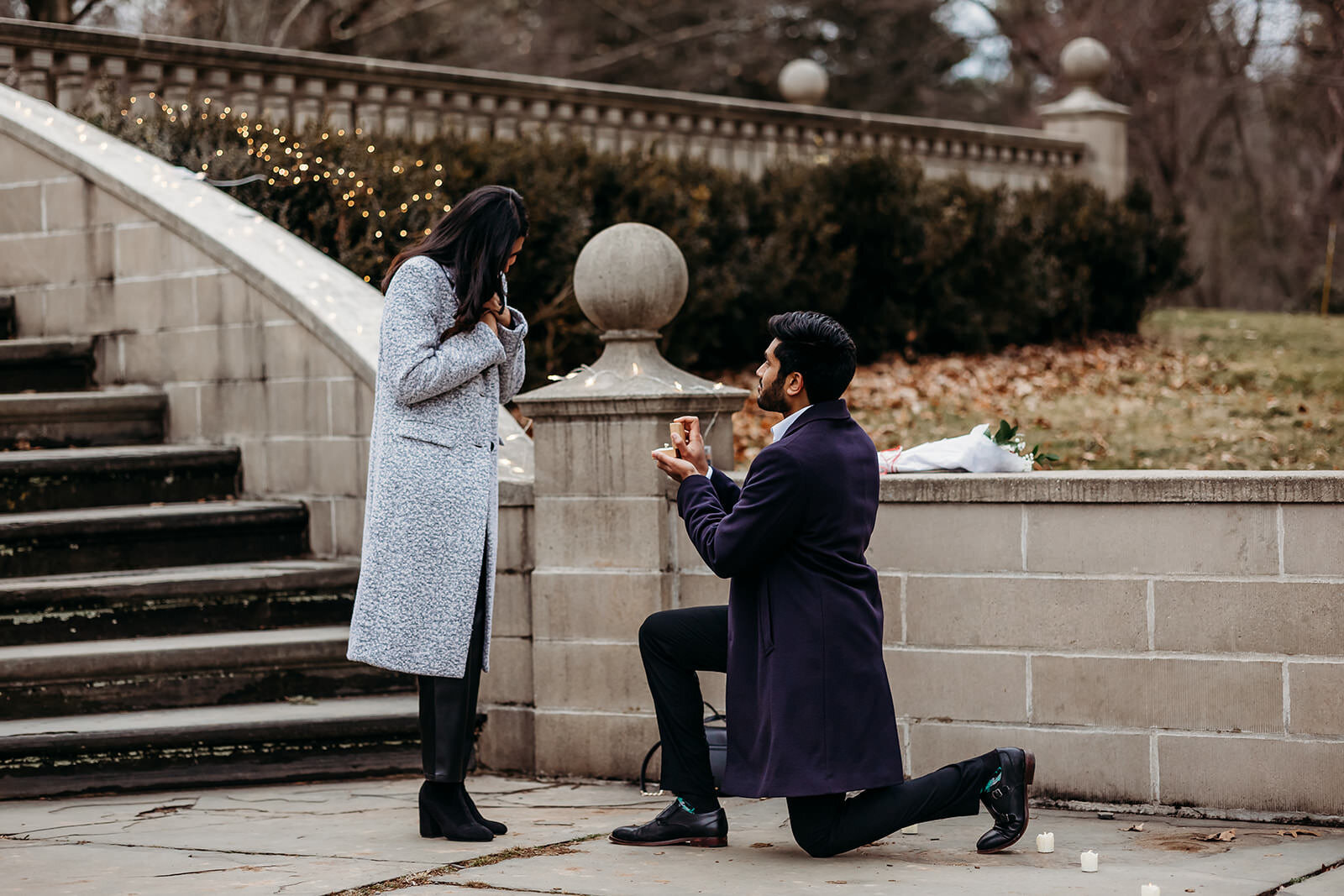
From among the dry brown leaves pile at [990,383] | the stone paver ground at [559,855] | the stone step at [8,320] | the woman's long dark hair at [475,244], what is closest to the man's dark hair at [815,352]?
the woman's long dark hair at [475,244]

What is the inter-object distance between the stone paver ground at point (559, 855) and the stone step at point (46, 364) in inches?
128

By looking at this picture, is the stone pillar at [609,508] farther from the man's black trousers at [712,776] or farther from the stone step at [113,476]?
the stone step at [113,476]

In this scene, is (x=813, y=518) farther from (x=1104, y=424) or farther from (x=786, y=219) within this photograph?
(x=786, y=219)

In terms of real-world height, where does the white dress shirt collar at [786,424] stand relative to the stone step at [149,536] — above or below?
above

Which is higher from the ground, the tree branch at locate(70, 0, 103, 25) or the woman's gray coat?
the tree branch at locate(70, 0, 103, 25)

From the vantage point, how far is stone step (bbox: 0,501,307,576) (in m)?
6.85

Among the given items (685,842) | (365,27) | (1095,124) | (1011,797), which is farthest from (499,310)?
(365,27)

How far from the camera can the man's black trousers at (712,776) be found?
15.0 feet

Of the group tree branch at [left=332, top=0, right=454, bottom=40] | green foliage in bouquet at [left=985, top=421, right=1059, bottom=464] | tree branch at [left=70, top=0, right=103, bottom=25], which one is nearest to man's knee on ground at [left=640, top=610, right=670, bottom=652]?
green foliage in bouquet at [left=985, top=421, right=1059, bottom=464]

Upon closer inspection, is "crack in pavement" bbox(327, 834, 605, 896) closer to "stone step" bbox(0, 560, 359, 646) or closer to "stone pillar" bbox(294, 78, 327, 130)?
"stone step" bbox(0, 560, 359, 646)

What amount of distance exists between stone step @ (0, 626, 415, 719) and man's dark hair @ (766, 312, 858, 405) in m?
2.68

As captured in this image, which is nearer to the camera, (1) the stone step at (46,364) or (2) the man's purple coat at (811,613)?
(2) the man's purple coat at (811,613)

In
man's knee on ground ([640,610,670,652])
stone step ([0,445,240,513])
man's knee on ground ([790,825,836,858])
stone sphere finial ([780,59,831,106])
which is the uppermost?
stone sphere finial ([780,59,831,106])

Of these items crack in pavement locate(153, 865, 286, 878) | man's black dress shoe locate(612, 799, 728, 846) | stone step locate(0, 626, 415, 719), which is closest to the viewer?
crack in pavement locate(153, 865, 286, 878)
